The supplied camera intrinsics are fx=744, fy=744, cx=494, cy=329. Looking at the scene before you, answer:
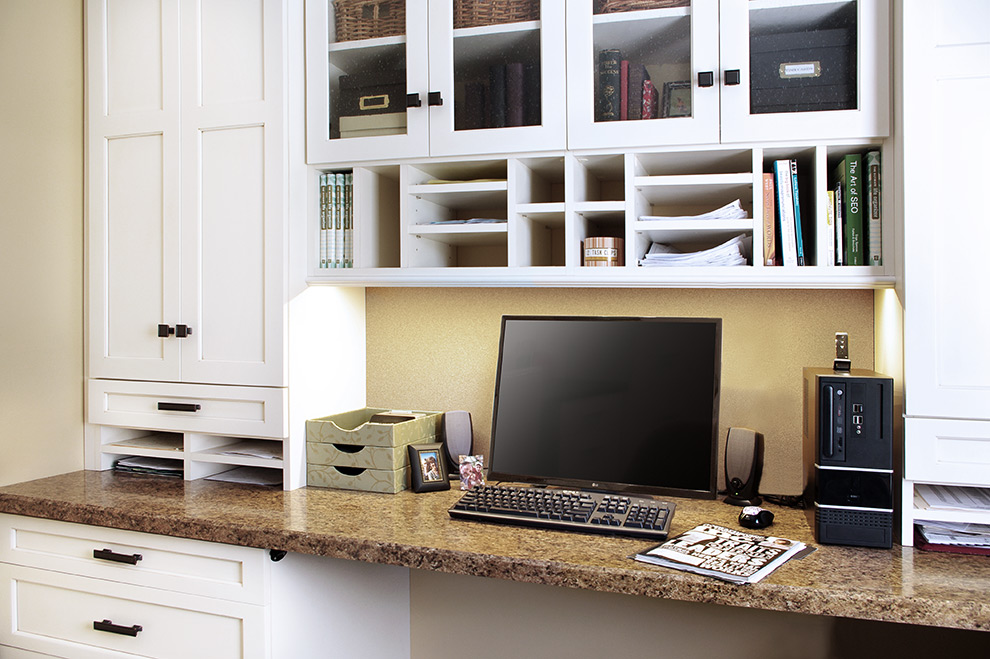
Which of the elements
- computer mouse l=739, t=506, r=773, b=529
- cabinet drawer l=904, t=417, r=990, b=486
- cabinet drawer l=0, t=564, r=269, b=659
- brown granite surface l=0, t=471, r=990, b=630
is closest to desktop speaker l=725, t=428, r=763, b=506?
brown granite surface l=0, t=471, r=990, b=630

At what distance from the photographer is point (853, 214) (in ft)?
5.62

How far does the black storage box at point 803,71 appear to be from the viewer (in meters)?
1.68

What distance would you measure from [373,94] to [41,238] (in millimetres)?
1078

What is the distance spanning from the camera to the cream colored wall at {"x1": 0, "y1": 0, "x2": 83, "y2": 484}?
6.88 ft

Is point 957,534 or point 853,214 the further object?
point 853,214

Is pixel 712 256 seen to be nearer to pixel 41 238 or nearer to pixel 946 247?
pixel 946 247

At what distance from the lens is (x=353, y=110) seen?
2.07 m

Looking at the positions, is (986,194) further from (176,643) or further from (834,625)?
(176,643)

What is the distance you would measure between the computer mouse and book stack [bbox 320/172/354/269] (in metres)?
1.23

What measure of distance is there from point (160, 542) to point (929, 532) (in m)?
1.77

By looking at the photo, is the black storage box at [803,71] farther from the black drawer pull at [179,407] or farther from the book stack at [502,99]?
the black drawer pull at [179,407]

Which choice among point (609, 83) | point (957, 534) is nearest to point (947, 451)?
point (957, 534)

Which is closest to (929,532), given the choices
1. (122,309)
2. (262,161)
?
(262,161)

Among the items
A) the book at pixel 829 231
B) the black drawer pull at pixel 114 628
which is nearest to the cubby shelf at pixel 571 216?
the book at pixel 829 231
